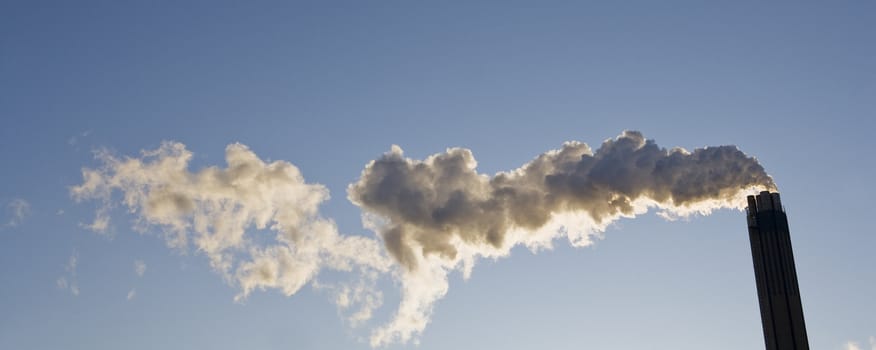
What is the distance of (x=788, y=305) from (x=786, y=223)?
8.87m

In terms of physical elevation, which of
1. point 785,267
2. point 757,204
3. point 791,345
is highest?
point 757,204

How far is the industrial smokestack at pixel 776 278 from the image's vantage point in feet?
337

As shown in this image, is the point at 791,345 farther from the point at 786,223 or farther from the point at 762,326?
the point at 786,223

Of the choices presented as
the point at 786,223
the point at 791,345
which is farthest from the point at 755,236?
the point at 791,345

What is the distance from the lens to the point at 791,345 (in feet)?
335

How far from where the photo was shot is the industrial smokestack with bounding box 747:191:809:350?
102750mm

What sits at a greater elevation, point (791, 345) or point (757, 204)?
point (757, 204)

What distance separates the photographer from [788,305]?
10331 centimetres

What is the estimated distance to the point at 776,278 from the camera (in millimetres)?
104250

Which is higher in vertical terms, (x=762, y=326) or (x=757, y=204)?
(x=757, y=204)

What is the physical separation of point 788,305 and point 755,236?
7.77 meters

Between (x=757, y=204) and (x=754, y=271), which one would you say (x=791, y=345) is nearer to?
(x=754, y=271)

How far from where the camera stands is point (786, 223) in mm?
107125

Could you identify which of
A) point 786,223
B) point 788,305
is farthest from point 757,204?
point 788,305
